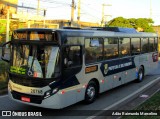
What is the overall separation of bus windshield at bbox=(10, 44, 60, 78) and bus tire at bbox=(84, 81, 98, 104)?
78.4 inches

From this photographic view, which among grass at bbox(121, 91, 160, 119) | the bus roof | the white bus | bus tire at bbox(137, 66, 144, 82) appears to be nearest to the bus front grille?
the white bus

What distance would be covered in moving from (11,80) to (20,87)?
0.56 m

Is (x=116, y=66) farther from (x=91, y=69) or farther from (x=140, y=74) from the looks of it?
(x=140, y=74)

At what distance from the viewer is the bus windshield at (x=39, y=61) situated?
25.7 ft

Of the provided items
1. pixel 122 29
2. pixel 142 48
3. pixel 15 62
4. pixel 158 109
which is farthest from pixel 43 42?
pixel 142 48

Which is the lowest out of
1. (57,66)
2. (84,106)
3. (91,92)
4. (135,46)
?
(84,106)

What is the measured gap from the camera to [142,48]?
1464cm

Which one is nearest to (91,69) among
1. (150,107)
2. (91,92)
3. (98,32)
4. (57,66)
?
(91,92)

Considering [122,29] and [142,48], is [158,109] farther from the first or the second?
[142,48]

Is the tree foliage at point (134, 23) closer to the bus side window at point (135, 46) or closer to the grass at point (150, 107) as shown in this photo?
the bus side window at point (135, 46)

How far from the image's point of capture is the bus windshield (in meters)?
7.84

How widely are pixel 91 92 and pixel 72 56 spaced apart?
1.86 meters

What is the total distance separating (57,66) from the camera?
7840 mm

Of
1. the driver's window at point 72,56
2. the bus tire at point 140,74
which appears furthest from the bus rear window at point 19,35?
the bus tire at point 140,74
